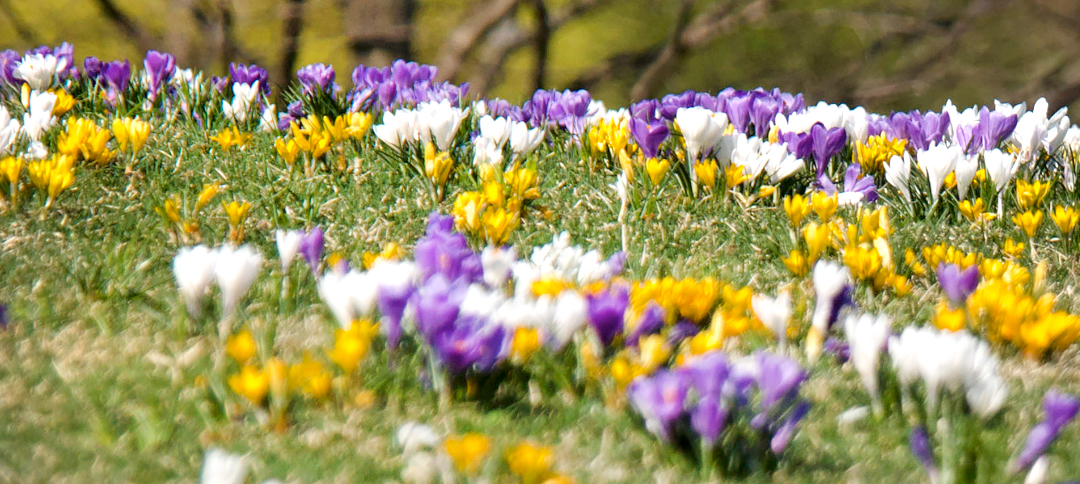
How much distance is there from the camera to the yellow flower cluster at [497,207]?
2717mm

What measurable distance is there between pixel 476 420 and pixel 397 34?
10520mm

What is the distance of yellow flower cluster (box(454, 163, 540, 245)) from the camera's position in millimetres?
2717

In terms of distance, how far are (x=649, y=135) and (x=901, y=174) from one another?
0.85 m

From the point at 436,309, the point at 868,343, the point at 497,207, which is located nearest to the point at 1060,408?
the point at 868,343

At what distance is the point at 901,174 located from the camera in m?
3.46

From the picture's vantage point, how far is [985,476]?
1643mm

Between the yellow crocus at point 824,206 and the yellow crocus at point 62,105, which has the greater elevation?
the yellow crocus at point 62,105

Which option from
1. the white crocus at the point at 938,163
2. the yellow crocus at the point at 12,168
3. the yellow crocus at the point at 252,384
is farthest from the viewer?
the white crocus at the point at 938,163

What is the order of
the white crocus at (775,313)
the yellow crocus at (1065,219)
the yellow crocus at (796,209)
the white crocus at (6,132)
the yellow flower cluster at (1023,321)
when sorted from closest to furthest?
1. the white crocus at (775,313)
2. the yellow flower cluster at (1023,321)
3. the white crocus at (6,132)
4. the yellow crocus at (796,209)
5. the yellow crocus at (1065,219)

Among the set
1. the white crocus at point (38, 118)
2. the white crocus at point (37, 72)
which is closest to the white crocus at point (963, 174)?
the white crocus at point (38, 118)

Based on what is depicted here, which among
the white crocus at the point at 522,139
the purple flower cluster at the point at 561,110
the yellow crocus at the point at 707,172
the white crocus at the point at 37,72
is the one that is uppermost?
the white crocus at the point at 37,72

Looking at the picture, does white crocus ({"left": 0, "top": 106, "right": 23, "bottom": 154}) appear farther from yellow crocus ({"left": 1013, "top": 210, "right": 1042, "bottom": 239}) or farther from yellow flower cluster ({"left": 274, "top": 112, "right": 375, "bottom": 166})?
yellow crocus ({"left": 1013, "top": 210, "right": 1042, "bottom": 239})

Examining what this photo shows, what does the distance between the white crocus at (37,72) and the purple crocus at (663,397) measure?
10.9ft

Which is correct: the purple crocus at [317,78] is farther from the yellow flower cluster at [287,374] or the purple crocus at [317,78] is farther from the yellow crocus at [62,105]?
the yellow flower cluster at [287,374]
